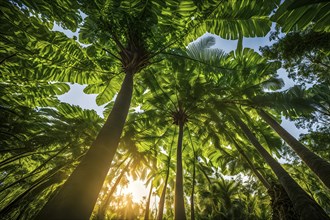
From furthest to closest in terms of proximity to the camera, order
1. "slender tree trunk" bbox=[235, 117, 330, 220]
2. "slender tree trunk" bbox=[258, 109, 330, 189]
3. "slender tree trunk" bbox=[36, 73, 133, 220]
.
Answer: "slender tree trunk" bbox=[258, 109, 330, 189] < "slender tree trunk" bbox=[235, 117, 330, 220] < "slender tree trunk" bbox=[36, 73, 133, 220]

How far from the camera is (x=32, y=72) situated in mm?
5973

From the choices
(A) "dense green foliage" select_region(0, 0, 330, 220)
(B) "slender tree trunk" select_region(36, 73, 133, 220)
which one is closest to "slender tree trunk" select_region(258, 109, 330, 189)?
(A) "dense green foliage" select_region(0, 0, 330, 220)

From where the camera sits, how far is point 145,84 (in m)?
7.41

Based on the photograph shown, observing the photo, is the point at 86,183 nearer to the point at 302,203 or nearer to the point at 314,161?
the point at 302,203

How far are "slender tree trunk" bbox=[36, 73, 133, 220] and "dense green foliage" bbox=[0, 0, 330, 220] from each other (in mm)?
19

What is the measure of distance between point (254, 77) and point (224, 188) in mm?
14232

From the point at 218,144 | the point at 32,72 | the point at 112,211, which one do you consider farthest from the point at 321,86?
the point at 112,211

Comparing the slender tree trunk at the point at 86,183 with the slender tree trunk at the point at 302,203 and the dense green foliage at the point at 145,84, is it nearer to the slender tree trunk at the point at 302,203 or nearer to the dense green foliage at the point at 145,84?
the dense green foliage at the point at 145,84

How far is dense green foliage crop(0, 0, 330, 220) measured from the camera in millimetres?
3791

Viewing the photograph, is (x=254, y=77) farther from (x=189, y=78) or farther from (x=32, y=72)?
(x=32, y=72)

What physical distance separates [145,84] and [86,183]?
5.56 meters

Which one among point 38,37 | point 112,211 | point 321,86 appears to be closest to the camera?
point 38,37

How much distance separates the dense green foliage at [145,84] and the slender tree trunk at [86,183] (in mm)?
19

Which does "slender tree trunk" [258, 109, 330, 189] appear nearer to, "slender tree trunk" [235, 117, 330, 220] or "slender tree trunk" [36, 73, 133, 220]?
"slender tree trunk" [235, 117, 330, 220]
